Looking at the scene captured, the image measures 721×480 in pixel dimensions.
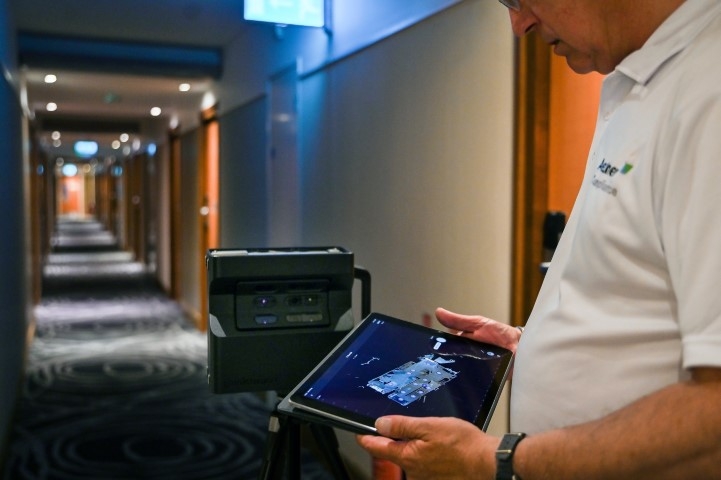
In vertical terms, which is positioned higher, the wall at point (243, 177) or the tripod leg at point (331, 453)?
the wall at point (243, 177)

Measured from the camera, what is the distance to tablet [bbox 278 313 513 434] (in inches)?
43.4

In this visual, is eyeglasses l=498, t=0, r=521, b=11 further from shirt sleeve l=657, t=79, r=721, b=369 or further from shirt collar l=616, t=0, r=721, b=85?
shirt sleeve l=657, t=79, r=721, b=369

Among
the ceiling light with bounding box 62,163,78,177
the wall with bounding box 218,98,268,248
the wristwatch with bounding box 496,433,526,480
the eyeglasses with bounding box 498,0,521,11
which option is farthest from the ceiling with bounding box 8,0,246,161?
the ceiling light with bounding box 62,163,78,177

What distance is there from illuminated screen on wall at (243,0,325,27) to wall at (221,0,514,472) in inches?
9.6

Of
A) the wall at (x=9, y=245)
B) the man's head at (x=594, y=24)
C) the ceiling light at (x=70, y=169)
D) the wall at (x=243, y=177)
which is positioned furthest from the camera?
the ceiling light at (x=70, y=169)

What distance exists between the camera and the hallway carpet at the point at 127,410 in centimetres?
380

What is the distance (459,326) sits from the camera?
143cm

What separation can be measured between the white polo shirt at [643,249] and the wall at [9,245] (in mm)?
3351

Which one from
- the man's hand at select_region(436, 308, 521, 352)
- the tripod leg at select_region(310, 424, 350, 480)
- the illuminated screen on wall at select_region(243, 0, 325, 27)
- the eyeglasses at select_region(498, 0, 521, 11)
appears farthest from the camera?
the illuminated screen on wall at select_region(243, 0, 325, 27)

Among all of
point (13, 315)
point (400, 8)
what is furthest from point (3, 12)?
point (400, 8)

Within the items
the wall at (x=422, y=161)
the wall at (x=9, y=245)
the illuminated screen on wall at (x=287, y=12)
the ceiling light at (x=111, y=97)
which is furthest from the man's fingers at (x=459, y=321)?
the ceiling light at (x=111, y=97)

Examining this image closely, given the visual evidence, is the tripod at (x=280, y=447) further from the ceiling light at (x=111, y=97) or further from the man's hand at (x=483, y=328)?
the ceiling light at (x=111, y=97)

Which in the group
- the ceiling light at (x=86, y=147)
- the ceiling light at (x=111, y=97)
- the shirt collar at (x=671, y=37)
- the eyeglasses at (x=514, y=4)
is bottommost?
the shirt collar at (x=671, y=37)

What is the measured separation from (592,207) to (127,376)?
16.9 feet
